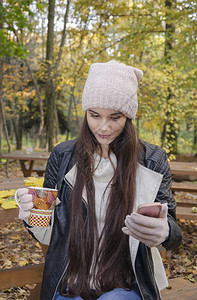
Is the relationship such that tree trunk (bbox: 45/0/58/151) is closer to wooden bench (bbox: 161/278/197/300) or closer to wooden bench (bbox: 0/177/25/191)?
wooden bench (bbox: 0/177/25/191)

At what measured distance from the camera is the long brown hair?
1413mm

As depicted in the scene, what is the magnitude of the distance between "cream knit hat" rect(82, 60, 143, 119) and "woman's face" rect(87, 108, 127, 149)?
3cm

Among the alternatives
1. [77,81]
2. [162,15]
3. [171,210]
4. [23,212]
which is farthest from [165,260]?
[77,81]

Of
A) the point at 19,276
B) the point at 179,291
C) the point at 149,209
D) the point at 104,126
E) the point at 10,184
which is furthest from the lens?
the point at 10,184

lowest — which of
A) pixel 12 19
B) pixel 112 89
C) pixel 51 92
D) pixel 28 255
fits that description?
pixel 28 255

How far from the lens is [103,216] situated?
1.50 m

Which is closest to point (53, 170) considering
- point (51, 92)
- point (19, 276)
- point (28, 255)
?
point (19, 276)

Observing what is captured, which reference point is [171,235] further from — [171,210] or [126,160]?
[126,160]

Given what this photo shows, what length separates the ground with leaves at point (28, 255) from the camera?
9.32 feet

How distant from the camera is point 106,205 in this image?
1503mm

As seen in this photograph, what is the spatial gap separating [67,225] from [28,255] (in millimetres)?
2228

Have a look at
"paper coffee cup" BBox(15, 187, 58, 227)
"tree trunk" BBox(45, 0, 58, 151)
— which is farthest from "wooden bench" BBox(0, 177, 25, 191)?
"tree trunk" BBox(45, 0, 58, 151)

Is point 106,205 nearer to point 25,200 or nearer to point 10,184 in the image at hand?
point 25,200

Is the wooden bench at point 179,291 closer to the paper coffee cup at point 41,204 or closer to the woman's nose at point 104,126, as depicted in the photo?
the paper coffee cup at point 41,204
